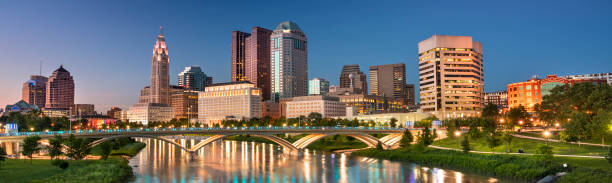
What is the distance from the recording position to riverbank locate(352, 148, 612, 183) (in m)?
55.3

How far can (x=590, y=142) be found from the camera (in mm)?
86562

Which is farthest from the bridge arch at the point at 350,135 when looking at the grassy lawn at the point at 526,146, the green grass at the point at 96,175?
the green grass at the point at 96,175

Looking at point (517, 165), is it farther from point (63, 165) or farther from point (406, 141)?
point (63, 165)

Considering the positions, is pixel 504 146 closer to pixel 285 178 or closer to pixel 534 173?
pixel 534 173

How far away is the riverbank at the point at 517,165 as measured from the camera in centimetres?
5531

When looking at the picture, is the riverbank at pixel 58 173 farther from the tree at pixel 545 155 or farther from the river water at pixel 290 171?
the tree at pixel 545 155

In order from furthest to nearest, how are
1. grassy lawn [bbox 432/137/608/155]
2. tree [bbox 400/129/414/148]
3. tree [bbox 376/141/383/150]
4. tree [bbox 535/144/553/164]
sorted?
tree [bbox 376/141/383/150] < tree [bbox 400/129/414/148] < grassy lawn [bbox 432/137/608/155] < tree [bbox 535/144/553/164]

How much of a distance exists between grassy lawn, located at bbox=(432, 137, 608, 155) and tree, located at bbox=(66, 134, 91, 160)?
6884 centimetres

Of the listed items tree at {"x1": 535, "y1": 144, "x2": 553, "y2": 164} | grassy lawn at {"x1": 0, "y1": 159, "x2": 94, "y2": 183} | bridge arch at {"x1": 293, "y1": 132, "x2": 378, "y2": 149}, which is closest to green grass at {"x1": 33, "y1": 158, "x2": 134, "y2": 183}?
grassy lawn at {"x1": 0, "y1": 159, "x2": 94, "y2": 183}

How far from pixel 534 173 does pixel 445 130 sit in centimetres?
5989

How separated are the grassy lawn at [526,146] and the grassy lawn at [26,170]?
228 ft

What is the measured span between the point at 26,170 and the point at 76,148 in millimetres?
19721

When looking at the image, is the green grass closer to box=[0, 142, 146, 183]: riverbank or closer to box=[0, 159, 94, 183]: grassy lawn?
box=[0, 142, 146, 183]: riverbank

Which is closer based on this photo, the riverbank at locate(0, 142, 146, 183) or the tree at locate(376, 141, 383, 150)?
the riverbank at locate(0, 142, 146, 183)
